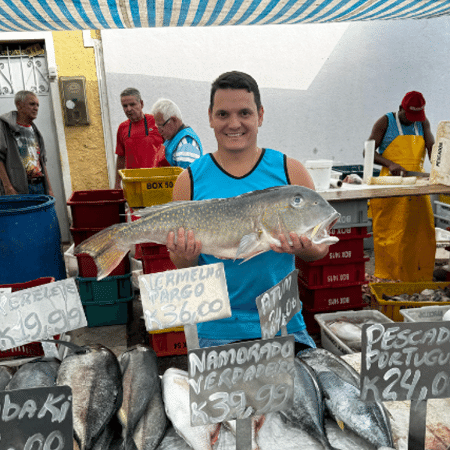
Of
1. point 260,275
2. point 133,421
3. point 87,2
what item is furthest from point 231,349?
point 87,2

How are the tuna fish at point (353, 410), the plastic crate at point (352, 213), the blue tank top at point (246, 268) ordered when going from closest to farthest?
the tuna fish at point (353, 410) < the blue tank top at point (246, 268) < the plastic crate at point (352, 213)

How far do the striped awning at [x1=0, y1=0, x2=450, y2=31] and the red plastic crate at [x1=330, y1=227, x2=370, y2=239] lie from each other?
7.79 feet

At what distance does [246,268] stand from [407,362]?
0.78m

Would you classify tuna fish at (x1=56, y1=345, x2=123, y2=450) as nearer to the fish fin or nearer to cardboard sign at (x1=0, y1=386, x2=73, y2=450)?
cardboard sign at (x1=0, y1=386, x2=73, y2=450)

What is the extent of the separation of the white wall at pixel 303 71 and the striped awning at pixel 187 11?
1.84 meters

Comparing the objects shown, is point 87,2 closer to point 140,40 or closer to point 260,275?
point 140,40

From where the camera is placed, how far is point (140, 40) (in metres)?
6.81

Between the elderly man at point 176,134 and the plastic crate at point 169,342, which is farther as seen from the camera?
the elderly man at point 176,134

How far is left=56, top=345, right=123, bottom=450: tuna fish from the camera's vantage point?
1412 mm

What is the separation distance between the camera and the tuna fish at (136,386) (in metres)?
1.46

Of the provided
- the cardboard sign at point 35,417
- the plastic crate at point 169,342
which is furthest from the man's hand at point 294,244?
the plastic crate at point 169,342

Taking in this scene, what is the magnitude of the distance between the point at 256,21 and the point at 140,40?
2423mm

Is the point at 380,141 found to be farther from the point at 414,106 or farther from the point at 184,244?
the point at 184,244

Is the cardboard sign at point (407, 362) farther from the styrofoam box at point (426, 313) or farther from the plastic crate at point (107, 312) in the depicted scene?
the plastic crate at point (107, 312)
